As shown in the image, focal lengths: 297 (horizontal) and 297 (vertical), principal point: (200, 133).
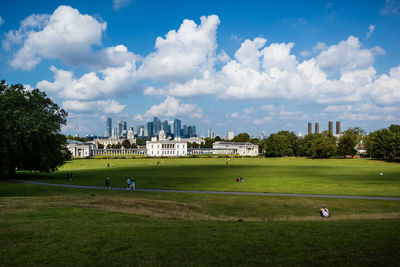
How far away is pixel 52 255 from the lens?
10.3 meters

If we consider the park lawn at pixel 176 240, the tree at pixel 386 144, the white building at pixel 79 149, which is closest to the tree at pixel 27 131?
the park lawn at pixel 176 240

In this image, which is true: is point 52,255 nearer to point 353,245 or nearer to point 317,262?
point 317,262

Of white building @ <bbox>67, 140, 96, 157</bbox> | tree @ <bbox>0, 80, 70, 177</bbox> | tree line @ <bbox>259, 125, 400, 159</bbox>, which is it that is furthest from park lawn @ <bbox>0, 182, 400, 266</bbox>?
white building @ <bbox>67, 140, 96, 157</bbox>

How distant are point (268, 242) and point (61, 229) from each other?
9295 mm

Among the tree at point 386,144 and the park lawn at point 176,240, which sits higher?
the tree at point 386,144

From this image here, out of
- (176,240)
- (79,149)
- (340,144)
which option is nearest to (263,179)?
(176,240)

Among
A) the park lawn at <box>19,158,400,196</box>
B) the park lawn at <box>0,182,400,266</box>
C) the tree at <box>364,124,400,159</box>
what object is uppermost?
the tree at <box>364,124,400,159</box>

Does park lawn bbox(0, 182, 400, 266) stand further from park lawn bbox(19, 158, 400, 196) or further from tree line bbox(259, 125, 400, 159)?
tree line bbox(259, 125, 400, 159)

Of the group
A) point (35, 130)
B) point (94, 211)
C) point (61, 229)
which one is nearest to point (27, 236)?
point (61, 229)

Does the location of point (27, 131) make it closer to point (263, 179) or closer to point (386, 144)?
point (263, 179)

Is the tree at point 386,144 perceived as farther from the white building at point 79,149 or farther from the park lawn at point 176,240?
the white building at point 79,149

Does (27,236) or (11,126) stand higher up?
(11,126)

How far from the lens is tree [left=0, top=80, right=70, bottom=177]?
134 feet

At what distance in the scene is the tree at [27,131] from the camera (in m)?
40.9
